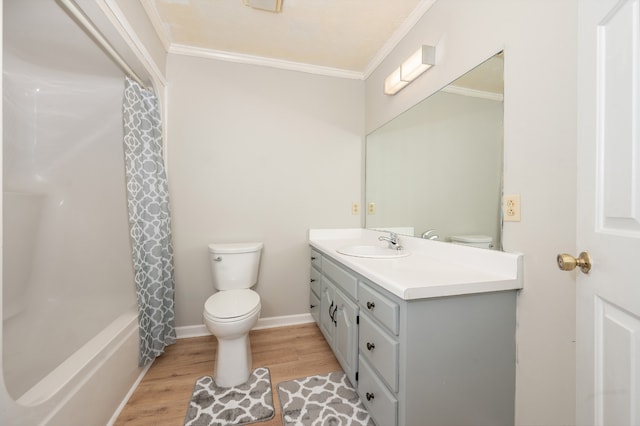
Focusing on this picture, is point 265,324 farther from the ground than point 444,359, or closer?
closer

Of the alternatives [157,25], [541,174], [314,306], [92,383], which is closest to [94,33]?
[157,25]

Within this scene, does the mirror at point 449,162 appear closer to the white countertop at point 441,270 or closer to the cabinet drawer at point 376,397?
the white countertop at point 441,270

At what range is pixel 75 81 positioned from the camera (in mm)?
1605

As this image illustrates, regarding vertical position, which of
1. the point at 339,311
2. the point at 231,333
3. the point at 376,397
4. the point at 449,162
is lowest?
the point at 376,397

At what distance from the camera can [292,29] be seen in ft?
5.99

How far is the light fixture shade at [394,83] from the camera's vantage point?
69.7 inches

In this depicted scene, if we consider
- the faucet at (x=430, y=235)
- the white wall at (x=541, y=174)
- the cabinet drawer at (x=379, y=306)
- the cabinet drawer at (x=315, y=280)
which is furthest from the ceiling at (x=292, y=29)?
the cabinet drawer at (x=315, y=280)

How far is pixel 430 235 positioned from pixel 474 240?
0.32 m

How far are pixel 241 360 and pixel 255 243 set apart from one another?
33.6 inches

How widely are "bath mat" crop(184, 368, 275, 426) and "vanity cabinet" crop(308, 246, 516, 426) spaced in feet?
2.10

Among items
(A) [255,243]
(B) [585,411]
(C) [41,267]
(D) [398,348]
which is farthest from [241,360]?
(B) [585,411]

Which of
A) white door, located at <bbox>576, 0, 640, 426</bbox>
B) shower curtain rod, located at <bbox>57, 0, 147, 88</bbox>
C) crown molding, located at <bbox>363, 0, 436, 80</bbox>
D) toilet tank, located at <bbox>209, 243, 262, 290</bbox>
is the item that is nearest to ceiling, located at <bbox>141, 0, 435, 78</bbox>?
crown molding, located at <bbox>363, 0, 436, 80</bbox>

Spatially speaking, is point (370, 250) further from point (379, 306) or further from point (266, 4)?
point (266, 4)

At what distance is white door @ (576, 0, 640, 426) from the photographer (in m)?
0.58
